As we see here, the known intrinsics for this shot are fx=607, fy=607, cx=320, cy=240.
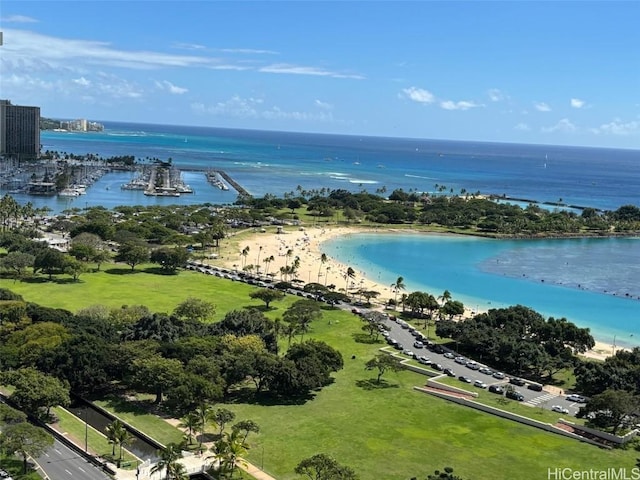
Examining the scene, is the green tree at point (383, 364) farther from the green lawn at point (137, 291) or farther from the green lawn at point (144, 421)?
the green lawn at point (137, 291)

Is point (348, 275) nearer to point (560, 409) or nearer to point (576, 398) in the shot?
point (576, 398)

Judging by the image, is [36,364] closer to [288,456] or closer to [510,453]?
[288,456]

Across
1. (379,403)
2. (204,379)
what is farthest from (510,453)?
(204,379)

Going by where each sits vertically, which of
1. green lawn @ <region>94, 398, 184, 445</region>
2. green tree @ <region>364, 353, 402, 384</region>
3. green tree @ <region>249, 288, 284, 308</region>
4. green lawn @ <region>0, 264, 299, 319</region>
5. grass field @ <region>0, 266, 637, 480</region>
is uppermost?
green tree @ <region>249, 288, 284, 308</region>

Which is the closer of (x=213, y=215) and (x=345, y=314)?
(x=345, y=314)

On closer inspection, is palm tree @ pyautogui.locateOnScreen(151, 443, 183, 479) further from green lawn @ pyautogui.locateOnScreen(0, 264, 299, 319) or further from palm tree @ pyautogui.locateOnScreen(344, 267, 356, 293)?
palm tree @ pyautogui.locateOnScreen(344, 267, 356, 293)

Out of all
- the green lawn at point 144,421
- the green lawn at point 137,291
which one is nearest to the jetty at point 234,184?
the green lawn at point 137,291

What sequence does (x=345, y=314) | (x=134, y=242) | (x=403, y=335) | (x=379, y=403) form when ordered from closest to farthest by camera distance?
1. (x=379, y=403)
2. (x=403, y=335)
3. (x=345, y=314)
4. (x=134, y=242)

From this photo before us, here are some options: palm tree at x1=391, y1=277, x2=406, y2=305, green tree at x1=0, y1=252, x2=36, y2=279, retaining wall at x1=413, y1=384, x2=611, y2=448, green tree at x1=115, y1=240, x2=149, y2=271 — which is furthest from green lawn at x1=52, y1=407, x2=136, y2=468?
green tree at x1=115, y1=240, x2=149, y2=271
